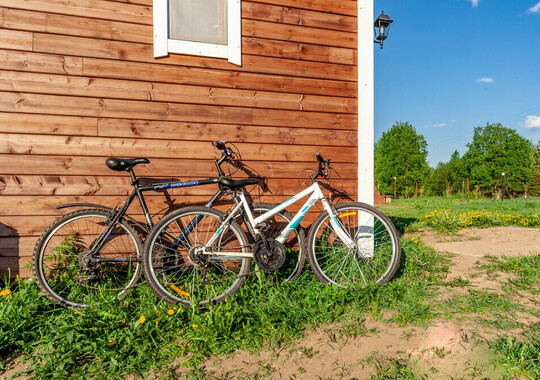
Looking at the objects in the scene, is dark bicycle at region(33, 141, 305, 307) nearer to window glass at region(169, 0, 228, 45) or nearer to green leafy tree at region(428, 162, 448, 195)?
window glass at region(169, 0, 228, 45)

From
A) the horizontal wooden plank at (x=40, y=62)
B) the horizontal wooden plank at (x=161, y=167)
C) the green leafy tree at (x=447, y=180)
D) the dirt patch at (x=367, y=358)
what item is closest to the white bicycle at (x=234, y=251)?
the horizontal wooden plank at (x=161, y=167)

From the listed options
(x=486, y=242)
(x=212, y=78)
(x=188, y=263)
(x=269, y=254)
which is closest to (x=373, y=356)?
(x=269, y=254)

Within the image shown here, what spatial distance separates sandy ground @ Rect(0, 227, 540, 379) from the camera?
1.97 m

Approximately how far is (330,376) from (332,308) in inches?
31.4

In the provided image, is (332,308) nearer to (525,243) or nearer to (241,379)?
(241,379)

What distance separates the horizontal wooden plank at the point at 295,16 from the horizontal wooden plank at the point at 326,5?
0.03 meters

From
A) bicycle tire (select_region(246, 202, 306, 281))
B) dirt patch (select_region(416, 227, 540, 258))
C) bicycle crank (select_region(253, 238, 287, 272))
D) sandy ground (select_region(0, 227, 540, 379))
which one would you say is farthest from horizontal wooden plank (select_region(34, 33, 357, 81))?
dirt patch (select_region(416, 227, 540, 258))

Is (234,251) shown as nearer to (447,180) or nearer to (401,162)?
(401,162)

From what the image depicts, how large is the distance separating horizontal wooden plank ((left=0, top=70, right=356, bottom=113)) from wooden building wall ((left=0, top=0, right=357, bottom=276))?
0.01 m

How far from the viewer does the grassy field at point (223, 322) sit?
2.06m

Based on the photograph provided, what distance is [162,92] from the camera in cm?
343

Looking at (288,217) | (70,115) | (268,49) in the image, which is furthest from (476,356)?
(70,115)

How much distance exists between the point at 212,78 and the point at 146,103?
0.71 meters

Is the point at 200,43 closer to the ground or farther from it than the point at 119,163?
farther from it
